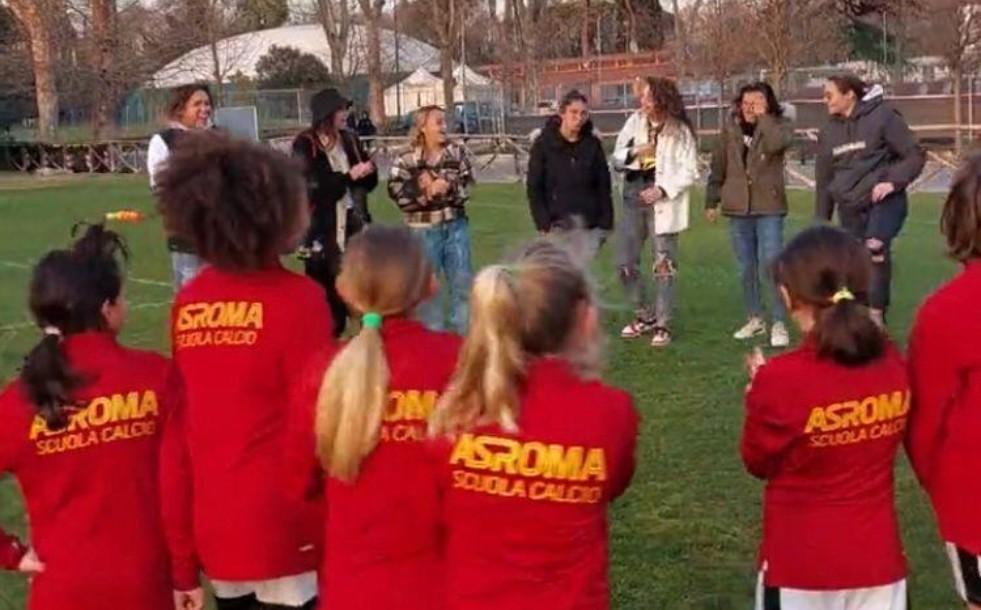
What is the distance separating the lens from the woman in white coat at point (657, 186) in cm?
1061

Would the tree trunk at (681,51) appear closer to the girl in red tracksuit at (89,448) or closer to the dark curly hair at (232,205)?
the dark curly hair at (232,205)

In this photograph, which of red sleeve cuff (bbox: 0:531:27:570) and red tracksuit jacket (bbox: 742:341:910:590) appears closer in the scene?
red tracksuit jacket (bbox: 742:341:910:590)

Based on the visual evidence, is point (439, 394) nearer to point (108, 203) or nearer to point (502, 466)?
point (502, 466)

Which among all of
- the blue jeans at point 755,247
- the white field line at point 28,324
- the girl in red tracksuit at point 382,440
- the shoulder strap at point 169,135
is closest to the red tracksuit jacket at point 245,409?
the girl in red tracksuit at point 382,440

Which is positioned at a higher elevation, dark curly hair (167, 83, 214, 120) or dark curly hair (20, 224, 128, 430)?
dark curly hair (167, 83, 214, 120)

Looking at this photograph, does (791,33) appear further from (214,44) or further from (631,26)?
(631,26)

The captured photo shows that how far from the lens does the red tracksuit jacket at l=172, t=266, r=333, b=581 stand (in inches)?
158

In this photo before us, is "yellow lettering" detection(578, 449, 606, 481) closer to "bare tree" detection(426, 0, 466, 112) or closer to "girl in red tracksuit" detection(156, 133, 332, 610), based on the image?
"girl in red tracksuit" detection(156, 133, 332, 610)

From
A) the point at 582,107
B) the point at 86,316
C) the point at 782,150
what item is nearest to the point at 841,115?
the point at 782,150

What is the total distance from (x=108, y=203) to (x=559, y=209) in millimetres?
20631

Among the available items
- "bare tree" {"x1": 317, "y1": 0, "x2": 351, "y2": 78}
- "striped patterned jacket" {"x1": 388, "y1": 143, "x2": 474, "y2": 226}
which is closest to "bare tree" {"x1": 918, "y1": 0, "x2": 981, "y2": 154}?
"bare tree" {"x1": 317, "y1": 0, "x2": 351, "y2": 78}

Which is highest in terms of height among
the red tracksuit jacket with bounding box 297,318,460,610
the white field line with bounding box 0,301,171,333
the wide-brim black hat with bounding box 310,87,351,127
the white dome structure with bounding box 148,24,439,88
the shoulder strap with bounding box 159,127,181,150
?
the white dome structure with bounding box 148,24,439,88

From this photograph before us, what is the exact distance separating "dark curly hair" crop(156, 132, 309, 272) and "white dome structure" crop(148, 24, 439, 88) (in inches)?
2049

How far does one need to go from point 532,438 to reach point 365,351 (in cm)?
49
